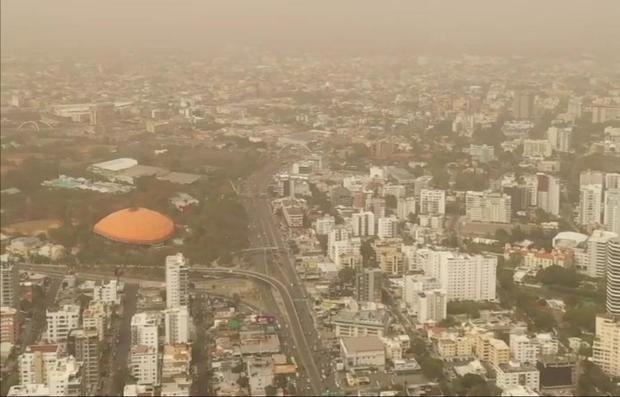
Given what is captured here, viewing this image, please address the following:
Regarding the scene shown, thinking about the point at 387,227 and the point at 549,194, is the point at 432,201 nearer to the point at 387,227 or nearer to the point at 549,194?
the point at 387,227

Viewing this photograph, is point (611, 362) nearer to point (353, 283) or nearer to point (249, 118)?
point (353, 283)

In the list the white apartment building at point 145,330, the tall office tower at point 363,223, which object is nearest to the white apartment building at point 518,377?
the white apartment building at point 145,330

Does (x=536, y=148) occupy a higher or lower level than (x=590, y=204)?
higher

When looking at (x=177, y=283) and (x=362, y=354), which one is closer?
(x=362, y=354)

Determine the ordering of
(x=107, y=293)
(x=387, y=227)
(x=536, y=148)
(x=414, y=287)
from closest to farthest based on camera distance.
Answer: (x=107, y=293), (x=414, y=287), (x=387, y=227), (x=536, y=148)

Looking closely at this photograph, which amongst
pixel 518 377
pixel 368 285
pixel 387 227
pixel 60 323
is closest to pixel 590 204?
pixel 387 227

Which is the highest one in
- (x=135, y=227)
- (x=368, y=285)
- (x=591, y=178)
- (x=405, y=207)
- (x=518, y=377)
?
(x=135, y=227)
